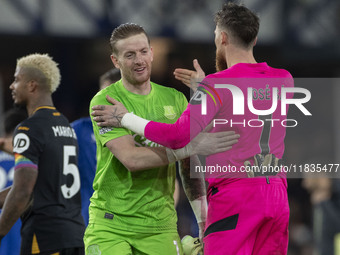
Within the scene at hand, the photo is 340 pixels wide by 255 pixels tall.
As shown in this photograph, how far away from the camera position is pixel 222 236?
14.8ft

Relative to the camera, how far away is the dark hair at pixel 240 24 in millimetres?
4699

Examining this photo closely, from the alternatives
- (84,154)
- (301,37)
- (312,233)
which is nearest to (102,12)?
(301,37)

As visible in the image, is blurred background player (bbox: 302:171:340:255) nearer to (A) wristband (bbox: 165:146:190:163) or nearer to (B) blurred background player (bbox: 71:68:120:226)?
(B) blurred background player (bbox: 71:68:120:226)

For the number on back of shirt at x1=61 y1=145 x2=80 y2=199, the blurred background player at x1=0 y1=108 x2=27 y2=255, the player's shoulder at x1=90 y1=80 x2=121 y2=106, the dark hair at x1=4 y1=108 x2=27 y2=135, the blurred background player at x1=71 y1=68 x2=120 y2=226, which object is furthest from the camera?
the dark hair at x1=4 y1=108 x2=27 y2=135

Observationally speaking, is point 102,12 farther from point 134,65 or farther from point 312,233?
point 134,65

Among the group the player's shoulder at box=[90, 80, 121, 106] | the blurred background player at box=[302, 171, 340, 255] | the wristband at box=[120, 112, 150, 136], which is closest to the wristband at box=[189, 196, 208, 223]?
the wristband at box=[120, 112, 150, 136]

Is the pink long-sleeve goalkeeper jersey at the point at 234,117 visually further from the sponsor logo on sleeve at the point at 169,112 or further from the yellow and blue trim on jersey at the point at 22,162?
the yellow and blue trim on jersey at the point at 22,162

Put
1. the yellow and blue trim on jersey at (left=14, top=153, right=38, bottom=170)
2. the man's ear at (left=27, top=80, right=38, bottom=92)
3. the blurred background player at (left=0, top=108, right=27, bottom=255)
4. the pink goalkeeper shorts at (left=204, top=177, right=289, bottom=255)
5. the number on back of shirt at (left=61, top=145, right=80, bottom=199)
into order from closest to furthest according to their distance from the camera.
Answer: the pink goalkeeper shorts at (left=204, top=177, right=289, bottom=255) → the yellow and blue trim on jersey at (left=14, top=153, right=38, bottom=170) → the number on back of shirt at (left=61, top=145, right=80, bottom=199) → the man's ear at (left=27, top=80, right=38, bottom=92) → the blurred background player at (left=0, top=108, right=27, bottom=255)

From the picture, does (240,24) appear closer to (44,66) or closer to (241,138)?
(241,138)

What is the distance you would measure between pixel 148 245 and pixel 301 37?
1337cm

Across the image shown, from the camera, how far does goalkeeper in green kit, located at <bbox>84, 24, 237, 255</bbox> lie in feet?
15.6

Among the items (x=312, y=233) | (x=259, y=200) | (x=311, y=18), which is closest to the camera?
(x=259, y=200)

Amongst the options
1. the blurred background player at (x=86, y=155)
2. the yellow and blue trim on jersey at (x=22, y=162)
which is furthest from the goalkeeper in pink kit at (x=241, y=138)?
the blurred background player at (x=86, y=155)

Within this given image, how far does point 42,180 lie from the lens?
18.8ft
